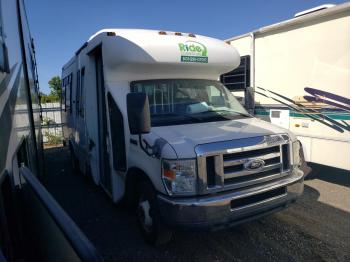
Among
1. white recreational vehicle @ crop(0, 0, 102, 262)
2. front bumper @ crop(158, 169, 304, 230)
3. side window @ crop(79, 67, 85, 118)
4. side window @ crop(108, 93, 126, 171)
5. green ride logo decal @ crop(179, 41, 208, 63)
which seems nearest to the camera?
white recreational vehicle @ crop(0, 0, 102, 262)

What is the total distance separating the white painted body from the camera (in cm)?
345

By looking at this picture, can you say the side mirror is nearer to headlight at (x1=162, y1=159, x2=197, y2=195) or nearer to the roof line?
headlight at (x1=162, y1=159, x2=197, y2=195)

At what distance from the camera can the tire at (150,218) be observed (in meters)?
3.57

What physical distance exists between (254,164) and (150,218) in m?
1.38

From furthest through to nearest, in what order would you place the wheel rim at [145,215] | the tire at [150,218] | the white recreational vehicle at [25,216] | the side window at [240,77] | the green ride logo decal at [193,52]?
the side window at [240,77], the green ride logo decal at [193,52], the wheel rim at [145,215], the tire at [150,218], the white recreational vehicle at [25,216]

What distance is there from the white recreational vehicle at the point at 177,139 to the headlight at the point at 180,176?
10 millimetres

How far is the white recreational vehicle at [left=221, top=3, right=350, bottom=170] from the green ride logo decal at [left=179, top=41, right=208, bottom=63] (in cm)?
125

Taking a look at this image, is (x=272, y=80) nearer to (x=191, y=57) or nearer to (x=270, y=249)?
(x=191, y=57)

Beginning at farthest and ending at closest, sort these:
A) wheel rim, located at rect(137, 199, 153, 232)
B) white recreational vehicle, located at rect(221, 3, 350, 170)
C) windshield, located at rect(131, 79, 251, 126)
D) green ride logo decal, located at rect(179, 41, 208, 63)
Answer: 1. white recreational vehicle, located at rect(221, 3, 350, 170)
2. green ride logo decal, located at rect(179, 41, 208, 63)
3. windshield, located at rect(131, 79, 251, 126)
4. wheel rim, located at rect(137, 199, 153, 232)

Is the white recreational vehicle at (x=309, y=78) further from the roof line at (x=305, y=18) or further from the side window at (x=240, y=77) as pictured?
the side window at (x=240, y=77)

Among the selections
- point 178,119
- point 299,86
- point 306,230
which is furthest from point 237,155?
point 299,86

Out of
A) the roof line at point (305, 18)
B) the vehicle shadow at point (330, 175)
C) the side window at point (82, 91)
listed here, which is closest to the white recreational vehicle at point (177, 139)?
the side window at point (82, 91)

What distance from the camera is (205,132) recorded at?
3609mm

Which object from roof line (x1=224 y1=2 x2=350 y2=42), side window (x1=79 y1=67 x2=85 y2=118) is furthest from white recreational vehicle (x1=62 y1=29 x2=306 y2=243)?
roof line (x1=224 y1=2 x2=350 y2=42)
